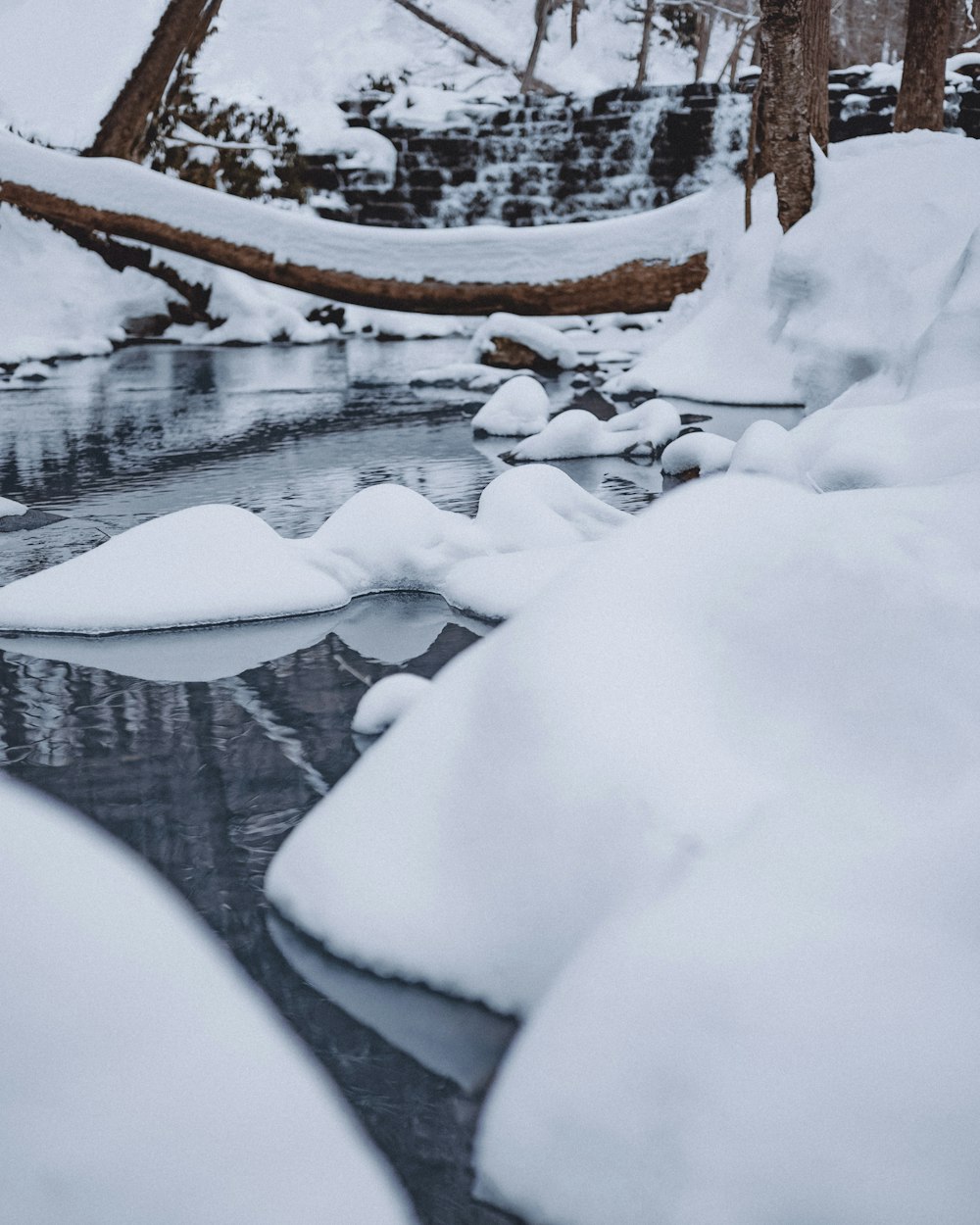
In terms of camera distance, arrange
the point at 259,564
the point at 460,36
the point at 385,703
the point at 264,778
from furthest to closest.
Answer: the point at 460,36 → the point at 259,564 → the point at 385,703 → the point at 264,778

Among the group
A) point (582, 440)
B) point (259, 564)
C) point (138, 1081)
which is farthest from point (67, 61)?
point (138, 1081)

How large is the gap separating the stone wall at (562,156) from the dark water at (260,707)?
27.3 feet

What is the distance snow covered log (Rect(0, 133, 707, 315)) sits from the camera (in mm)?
7543

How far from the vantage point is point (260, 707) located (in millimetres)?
2404

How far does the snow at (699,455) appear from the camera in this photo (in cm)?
434

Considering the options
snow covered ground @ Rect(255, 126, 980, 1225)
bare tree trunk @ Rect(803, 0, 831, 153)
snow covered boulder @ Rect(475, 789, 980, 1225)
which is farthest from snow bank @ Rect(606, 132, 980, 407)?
snow covered boulder @ Rect(475, 789, 980, 1225)

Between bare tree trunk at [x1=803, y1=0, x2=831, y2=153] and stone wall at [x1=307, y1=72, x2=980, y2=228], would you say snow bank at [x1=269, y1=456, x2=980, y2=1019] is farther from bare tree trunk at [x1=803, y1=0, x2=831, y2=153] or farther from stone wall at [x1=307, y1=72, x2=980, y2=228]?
stone wall at [x1=307, y1=72, x2=980, y2=228]

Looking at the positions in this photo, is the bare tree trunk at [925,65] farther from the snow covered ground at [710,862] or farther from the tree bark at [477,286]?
the snow covered ground at [710,862]

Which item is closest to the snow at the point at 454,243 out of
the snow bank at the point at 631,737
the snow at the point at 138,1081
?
the snow bank at the point at 631,737

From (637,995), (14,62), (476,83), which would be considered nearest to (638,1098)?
(637,995)

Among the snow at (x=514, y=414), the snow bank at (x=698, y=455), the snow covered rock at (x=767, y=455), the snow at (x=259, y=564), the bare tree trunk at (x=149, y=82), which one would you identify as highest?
the bare tree trunk at (x=149, y=82)

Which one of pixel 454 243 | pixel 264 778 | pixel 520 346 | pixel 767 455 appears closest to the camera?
pixel 264 778

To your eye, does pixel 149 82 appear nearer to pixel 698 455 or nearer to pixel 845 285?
pixel 845 285

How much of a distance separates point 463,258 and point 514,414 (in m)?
2.27
